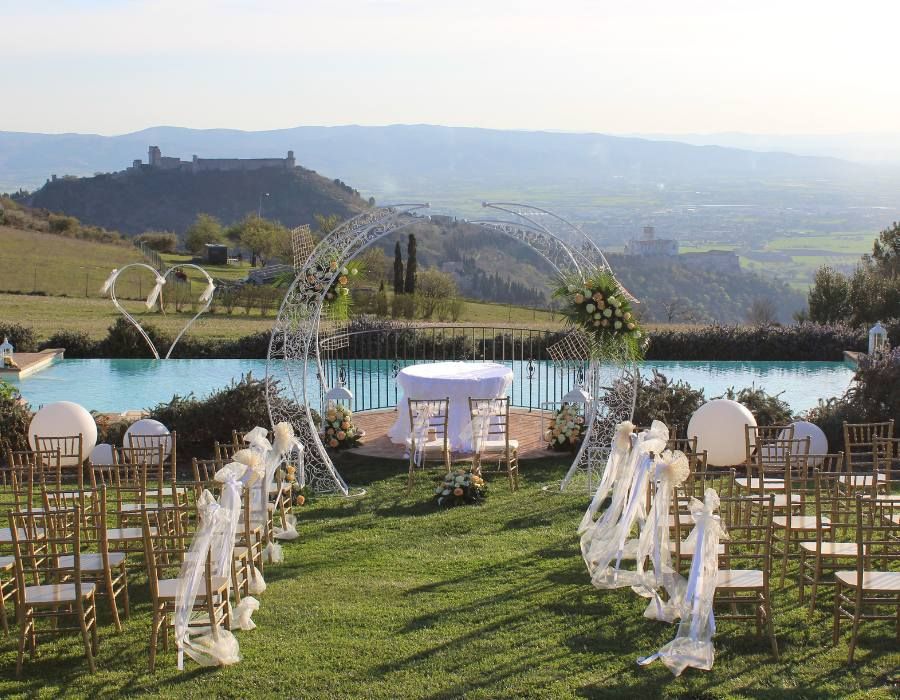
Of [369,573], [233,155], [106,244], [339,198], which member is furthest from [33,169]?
[369,573]

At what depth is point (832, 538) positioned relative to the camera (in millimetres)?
6949

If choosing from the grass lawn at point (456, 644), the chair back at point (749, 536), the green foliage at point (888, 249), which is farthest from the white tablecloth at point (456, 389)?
the green foliage at point (888, 249)

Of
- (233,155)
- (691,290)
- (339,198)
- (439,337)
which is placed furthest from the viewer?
(233,155)

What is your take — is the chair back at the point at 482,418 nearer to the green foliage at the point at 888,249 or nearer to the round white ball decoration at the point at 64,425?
the round white ball decoration at the point at 64,425

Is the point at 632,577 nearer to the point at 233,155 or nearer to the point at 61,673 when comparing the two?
the point at 61,673

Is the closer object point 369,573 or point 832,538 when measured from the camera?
point 832,538

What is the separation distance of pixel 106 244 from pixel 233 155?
121 m

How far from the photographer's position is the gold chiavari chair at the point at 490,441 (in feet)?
35.8

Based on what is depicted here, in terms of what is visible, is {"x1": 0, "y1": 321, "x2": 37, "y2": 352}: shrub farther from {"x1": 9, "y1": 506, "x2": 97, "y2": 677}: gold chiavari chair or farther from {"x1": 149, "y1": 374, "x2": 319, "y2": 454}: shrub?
{"x1": 9, "y1": 506, "x2": 97, "y2": 677}: gold chiavari chair

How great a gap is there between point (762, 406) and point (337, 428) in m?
5.42

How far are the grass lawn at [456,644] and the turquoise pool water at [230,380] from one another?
325 inches

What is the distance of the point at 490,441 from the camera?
12023 mm

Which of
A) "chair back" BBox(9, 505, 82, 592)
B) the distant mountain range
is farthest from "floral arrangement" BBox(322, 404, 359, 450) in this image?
the distant mountain range

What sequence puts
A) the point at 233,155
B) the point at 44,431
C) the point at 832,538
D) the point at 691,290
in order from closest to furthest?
the point at 832,538 → the point at 44,431 → the point at 691,290 → the point at 233,155
